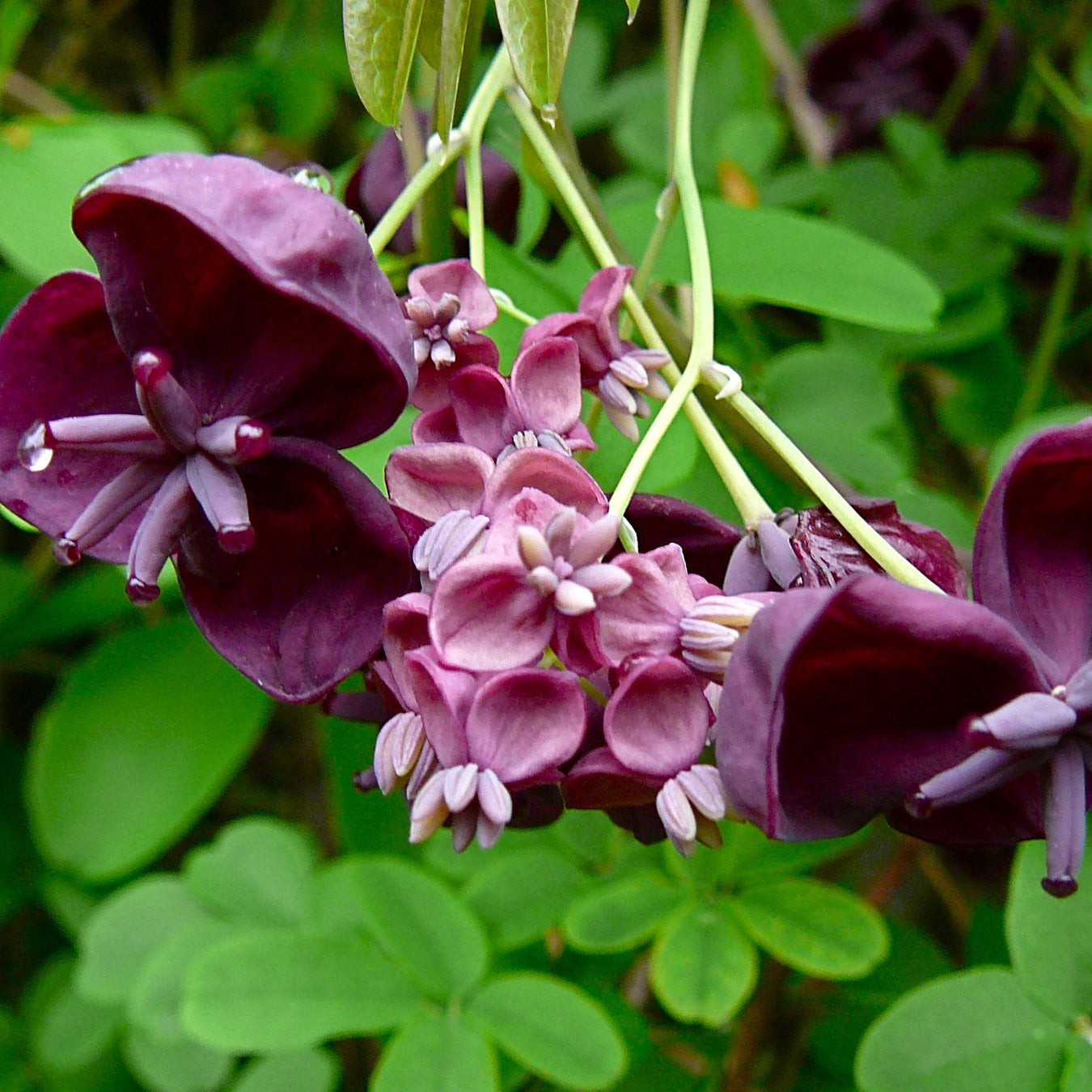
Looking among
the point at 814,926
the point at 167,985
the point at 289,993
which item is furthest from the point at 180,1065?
the point at 814,926

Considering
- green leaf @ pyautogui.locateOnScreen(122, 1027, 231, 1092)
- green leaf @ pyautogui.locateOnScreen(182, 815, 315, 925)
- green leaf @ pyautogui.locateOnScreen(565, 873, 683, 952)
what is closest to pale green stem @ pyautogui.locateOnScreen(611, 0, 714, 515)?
green leaf @ pyautogui.locateOnScreen(565, 873, 683, 952)

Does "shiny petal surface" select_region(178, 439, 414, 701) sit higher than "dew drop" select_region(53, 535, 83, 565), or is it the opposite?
"dew drop" select_region(53, 535, 83, 565)

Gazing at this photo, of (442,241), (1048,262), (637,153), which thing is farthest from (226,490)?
(1048,262)

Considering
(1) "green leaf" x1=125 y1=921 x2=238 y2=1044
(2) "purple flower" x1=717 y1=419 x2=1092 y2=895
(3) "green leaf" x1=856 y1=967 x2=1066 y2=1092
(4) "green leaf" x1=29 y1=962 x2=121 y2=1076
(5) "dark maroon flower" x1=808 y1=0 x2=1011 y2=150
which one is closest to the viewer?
(2) "purple flower" x1=717 y1=419 x2=1092 y2=895

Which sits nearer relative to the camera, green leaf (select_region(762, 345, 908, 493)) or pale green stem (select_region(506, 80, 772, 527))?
pale green stem (select_region(506, 80, 772, 527))

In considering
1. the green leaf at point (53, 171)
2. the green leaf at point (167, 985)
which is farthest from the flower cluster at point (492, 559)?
the green leaf at point (167, 985)

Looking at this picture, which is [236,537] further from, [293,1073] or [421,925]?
[293,1073]

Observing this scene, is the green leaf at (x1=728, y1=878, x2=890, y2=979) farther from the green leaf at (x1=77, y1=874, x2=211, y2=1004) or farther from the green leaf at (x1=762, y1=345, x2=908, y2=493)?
the green leaf at (x1=77, y1=874, x2=211, y2=1004)
